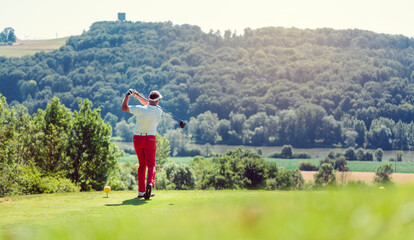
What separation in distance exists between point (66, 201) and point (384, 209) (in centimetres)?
919

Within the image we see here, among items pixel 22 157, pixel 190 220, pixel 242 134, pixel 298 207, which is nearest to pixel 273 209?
pixel 298 207

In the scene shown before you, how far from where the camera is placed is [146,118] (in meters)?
11.0

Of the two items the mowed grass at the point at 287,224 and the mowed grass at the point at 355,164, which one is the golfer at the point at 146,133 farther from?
the mowed grass at the point at 355,164

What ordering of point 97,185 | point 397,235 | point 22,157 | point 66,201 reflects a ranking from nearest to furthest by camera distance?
1. point 397,235
2. point 66,201
3. point 97,185
4. point 22,157

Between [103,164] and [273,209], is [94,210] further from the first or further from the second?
[103,164]

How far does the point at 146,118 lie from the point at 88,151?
69.9 ft

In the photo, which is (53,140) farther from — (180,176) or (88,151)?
(180,176)

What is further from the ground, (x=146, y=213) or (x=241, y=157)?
(x=146, y=213)

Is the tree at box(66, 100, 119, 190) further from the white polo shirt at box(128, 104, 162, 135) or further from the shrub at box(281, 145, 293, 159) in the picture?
the shrub at box(281, 145, 293, 159)

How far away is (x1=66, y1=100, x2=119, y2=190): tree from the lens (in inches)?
1222

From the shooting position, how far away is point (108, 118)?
197250 millimetres

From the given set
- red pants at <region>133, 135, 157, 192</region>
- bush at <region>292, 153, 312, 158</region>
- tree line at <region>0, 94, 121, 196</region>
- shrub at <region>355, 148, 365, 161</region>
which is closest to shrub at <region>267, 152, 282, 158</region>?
bush at <region>292, 153, 312, 158</region>

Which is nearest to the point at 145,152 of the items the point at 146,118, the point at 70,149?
the point at 146,118

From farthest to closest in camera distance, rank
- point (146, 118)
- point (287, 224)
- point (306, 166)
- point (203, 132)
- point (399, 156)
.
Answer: point (203, 132) → point (399, 156) → point (306, 166) → point (146, 118) → point (287, 224)
